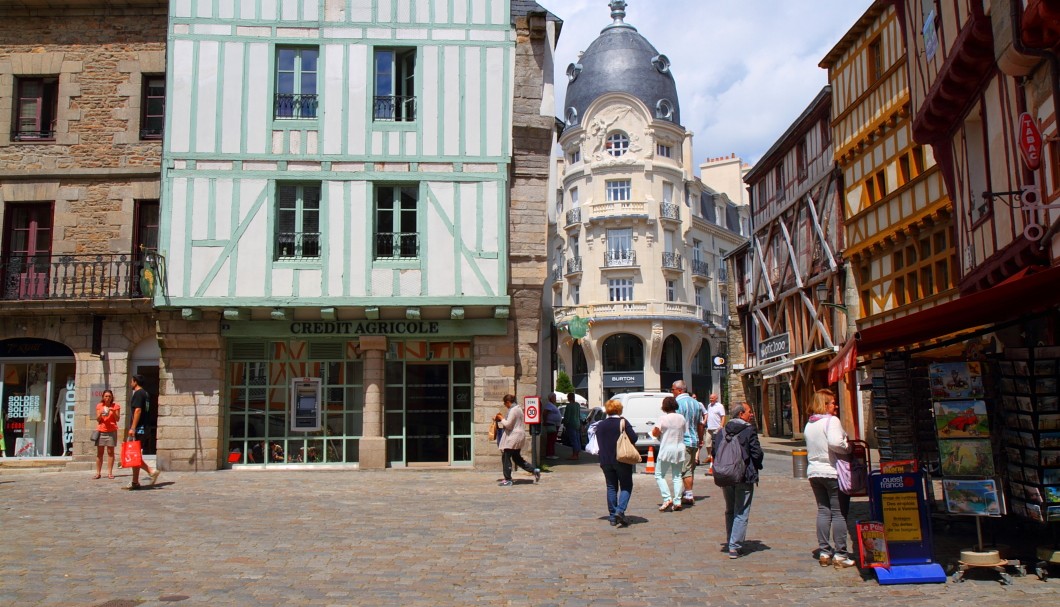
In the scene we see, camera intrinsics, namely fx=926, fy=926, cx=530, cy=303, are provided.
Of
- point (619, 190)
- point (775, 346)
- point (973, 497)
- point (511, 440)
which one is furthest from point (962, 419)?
point (619, 190)

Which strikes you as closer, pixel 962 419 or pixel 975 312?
pixel 975 312

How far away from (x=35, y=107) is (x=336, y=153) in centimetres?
614

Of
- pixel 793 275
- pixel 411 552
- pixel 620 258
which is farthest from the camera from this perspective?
pixel 620 258

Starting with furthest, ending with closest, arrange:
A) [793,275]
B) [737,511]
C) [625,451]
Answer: [793,275] < [625,451] < [737,511]

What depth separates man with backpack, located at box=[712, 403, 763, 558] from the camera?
784 centimetres

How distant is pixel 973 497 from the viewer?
709 centimetres

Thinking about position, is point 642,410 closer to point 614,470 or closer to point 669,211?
point 614,470

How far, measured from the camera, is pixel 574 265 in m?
49.8

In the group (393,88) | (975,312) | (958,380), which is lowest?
(958,380)

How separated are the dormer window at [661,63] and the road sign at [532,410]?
3910cm

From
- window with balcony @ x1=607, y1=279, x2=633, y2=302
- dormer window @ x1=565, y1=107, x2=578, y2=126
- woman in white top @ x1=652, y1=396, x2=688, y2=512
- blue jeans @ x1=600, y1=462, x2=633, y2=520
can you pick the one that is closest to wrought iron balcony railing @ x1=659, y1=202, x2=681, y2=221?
window with balcony @ x1=607, y1=279, x2=633, y2=302

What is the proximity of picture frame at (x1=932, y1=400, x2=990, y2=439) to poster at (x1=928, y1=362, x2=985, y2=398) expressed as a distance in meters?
0.06

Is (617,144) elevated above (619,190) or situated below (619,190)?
above

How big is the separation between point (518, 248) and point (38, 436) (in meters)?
9.41
